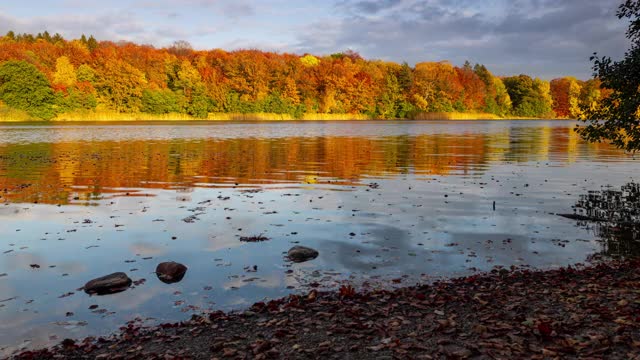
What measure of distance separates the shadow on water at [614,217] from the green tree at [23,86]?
5113 inches

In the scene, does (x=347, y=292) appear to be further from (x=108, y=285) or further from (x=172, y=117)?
(x=172, y=117)

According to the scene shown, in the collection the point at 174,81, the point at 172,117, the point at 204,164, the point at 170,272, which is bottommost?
the point at 170,272

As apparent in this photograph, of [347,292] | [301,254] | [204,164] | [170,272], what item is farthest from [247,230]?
[204,164]

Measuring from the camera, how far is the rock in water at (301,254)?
1667 cm

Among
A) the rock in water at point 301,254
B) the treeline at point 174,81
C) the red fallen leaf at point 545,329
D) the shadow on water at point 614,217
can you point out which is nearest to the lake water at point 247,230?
the rock in water at point 301,254

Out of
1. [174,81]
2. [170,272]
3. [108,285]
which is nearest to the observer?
[108,285]

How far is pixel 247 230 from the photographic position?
20.5 m

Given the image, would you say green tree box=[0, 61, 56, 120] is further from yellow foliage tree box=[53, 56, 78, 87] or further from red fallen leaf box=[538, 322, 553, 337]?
red fallen leaf box=[538, 322, 553, 337]

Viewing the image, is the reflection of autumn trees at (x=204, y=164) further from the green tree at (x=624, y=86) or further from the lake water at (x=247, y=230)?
the green tree at (x=624, y=86)

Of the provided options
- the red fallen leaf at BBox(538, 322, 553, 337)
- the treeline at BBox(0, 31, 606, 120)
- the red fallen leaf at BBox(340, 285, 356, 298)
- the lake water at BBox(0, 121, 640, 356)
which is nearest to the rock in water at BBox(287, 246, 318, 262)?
the lake water at BBox(0, 121, 640, 356)

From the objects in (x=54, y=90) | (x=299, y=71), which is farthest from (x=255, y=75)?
(x=54, y=90)

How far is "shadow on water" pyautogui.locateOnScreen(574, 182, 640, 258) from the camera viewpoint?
18094 mm

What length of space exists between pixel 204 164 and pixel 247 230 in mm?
24127

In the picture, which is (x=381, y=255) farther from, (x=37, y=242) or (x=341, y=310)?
(x=37, y=242)
